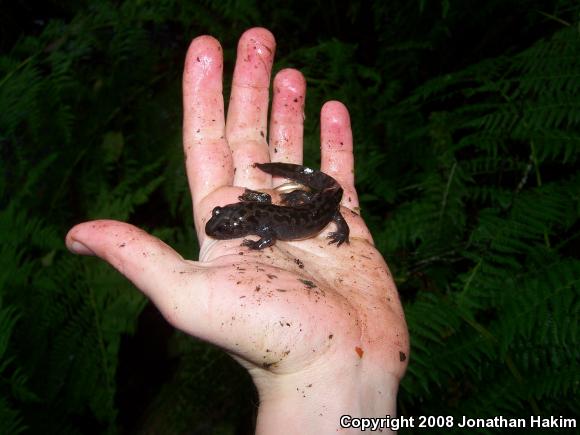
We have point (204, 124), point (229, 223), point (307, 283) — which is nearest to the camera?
point (307, 283)

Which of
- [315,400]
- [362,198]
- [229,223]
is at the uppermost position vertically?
[362,198]

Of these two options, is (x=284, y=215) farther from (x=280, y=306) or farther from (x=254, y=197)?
(x=280, y=306)

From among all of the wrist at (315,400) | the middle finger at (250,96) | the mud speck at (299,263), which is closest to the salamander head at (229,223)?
the middle finger at (250,96)

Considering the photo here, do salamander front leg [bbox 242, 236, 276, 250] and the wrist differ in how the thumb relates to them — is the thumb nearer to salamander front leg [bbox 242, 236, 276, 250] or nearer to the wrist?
salamander front leg [bbox 242, 236, 276, 250]

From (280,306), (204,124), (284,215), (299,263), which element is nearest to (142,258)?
(280,306)

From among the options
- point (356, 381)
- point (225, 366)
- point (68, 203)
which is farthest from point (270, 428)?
point (68, 203)

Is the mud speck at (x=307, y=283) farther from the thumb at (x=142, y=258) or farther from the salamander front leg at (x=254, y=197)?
the salamander front leg at (x=254, y=197)
